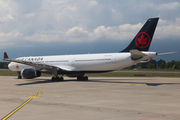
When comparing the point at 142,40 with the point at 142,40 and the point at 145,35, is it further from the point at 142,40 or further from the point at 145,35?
the point at 145,35

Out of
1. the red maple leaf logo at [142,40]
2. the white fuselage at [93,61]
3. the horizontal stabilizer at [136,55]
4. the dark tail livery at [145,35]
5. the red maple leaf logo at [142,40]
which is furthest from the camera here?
the white fuselage at [93,61]

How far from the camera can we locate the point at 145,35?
2970 cm

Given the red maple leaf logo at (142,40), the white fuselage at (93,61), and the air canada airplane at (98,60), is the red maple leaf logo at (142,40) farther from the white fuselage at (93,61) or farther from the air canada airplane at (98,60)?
the white fuselage at (93,61)

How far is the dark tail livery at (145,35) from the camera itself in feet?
96.0

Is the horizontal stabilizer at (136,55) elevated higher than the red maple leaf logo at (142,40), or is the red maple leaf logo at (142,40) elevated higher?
the red maple leaf logo at (142,40)

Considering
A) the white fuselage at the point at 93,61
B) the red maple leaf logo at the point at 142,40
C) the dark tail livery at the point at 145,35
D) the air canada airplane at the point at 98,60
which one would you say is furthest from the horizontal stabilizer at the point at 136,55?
the red maple leaf logo at the point at 142,40

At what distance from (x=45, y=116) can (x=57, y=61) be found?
94.6 feet

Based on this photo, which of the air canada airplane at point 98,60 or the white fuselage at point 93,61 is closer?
the air canada airplane at point 98,60

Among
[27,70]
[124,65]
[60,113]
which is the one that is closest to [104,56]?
[124,65]

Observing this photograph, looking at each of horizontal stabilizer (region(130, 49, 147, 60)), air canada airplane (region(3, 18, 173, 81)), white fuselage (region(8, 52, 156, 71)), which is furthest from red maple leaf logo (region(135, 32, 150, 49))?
horizontal stabilizer (region(130, 49, 147, 60))

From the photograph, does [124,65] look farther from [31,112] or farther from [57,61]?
[31,112]

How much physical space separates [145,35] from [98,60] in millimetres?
7891

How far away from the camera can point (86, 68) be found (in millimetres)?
34281

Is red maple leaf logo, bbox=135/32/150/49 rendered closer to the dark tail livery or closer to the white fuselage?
the dark tail livery
